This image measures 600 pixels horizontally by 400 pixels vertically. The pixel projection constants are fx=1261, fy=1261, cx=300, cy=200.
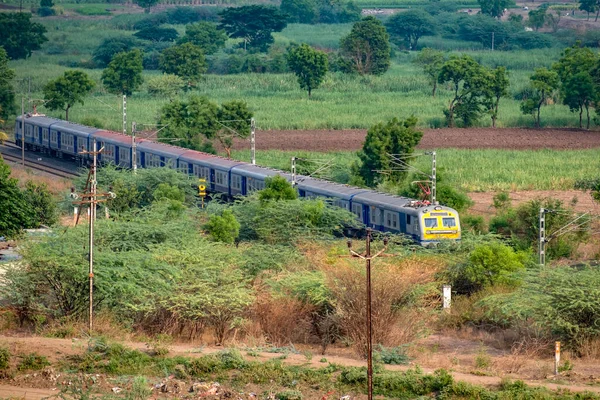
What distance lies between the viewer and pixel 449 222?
154 ft

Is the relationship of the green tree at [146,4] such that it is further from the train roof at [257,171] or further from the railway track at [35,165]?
the train roof at [257,171]

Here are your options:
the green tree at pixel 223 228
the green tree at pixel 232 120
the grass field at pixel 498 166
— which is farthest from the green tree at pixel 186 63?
the green tree at pixel 223 228

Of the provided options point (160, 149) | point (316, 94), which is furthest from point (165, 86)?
point (160, 149)

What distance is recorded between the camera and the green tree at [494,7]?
169875 mm

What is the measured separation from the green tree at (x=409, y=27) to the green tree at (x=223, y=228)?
112956 mm

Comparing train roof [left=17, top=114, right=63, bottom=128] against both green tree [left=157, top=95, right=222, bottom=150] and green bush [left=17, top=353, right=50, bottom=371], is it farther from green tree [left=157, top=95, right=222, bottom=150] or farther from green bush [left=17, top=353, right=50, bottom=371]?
green bush [left=17, top=353, right=50, bottom=371]

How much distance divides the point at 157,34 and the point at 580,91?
69.0 meters

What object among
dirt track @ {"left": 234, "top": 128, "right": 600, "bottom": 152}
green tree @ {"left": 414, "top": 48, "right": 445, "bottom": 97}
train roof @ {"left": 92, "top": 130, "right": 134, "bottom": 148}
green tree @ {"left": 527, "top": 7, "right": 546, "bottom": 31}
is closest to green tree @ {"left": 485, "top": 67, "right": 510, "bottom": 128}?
dirt track @ {"left": 234, "top": 128, "right": 600, "bottom": 152}

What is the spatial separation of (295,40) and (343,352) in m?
123

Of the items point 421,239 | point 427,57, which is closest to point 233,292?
point 421,239

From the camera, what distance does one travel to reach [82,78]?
293 ft

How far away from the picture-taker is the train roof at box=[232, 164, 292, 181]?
2226 inches

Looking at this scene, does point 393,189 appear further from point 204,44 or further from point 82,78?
point 204,44

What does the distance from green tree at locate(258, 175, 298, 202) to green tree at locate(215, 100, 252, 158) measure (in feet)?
71.8
